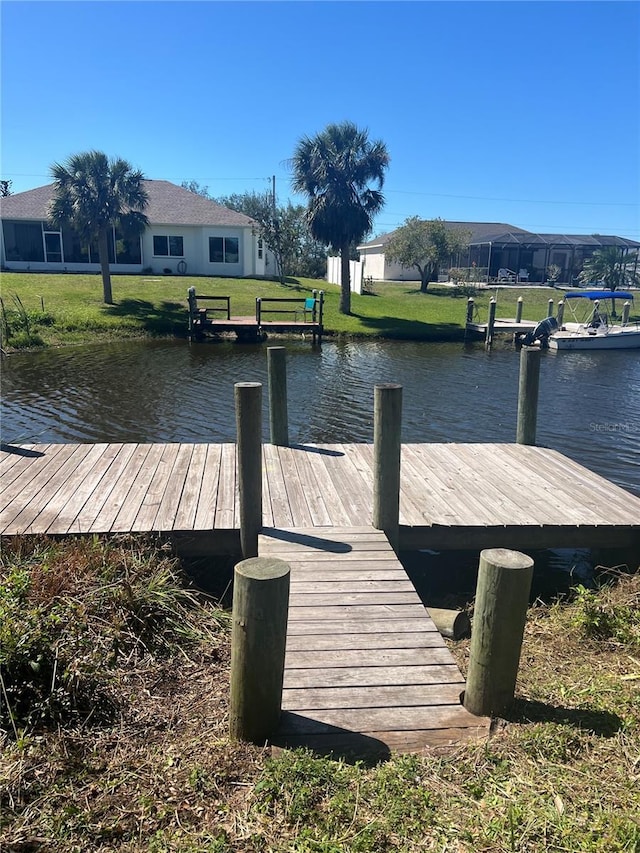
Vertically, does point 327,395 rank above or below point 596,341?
below

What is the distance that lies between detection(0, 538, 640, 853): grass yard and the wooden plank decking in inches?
58.7

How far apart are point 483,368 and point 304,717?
17.8 metres

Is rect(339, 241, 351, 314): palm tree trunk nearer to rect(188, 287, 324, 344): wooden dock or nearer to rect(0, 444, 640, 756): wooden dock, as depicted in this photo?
rect(188, 287, 324, 344): wooden dock

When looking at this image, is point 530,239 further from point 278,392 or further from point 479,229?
point 278,392

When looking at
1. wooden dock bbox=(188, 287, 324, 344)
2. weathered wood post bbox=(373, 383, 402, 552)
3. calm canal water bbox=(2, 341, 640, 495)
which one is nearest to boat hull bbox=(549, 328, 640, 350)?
calm canal water bbox=(2, 341, 640, 495)

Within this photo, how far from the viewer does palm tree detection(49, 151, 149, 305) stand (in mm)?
25266

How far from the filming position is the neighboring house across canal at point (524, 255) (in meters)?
49.6

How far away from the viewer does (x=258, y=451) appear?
512 centimetres

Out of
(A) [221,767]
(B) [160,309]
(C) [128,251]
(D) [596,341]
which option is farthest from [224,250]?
(A) [221,767]

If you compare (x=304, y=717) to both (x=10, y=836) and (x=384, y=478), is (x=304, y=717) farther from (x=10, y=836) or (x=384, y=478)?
(x=384, y=478)

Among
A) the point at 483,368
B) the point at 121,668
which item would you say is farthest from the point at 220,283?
the point at 121,668

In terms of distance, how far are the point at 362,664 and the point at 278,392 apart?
4.48 meters

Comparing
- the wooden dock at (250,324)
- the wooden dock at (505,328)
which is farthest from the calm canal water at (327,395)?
the wooden dock at (505,328)

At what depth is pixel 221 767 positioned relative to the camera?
9.73ft
